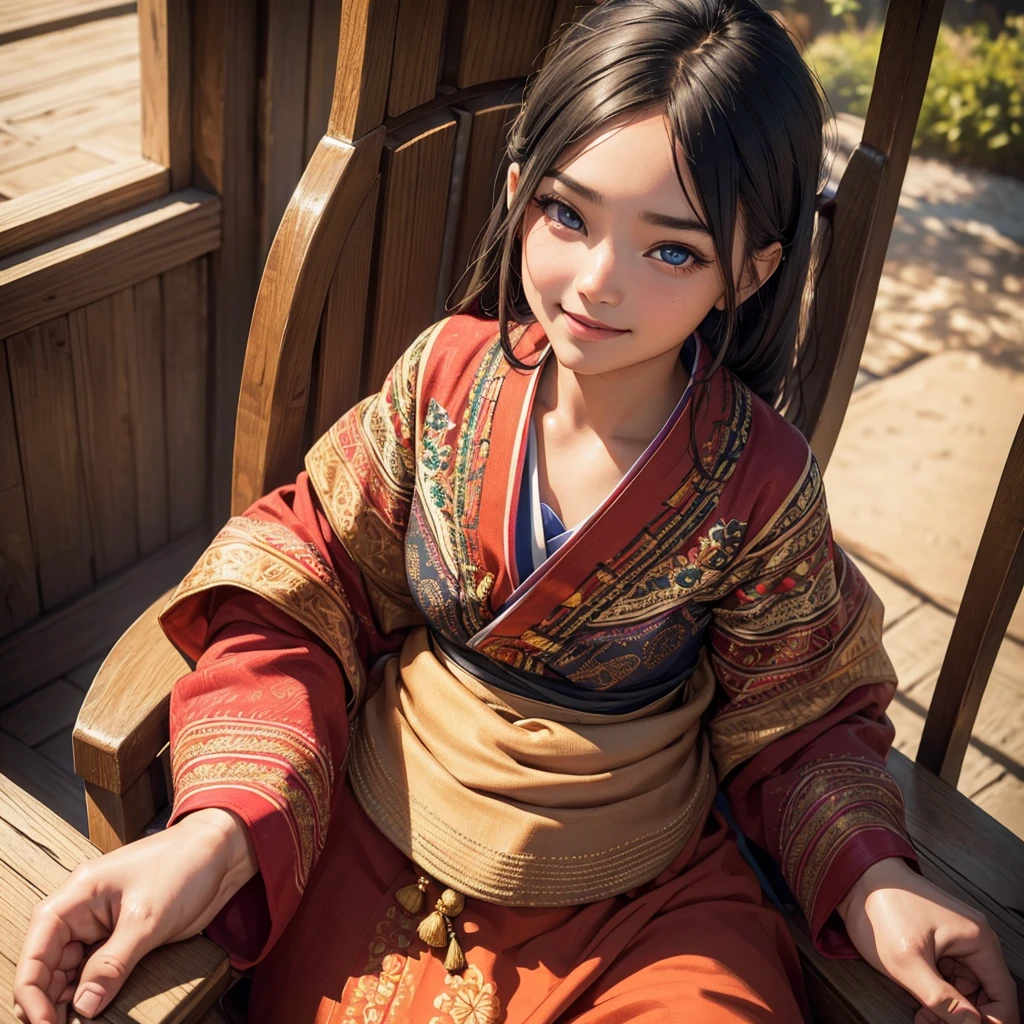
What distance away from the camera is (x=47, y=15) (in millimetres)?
2377

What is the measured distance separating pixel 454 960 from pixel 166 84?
4.33ft

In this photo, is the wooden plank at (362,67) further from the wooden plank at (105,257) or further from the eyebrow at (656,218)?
the wooden plank at (105,257)

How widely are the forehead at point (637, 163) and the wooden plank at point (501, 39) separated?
1.44 ft

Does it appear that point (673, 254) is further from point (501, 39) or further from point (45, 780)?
point (45, 780)

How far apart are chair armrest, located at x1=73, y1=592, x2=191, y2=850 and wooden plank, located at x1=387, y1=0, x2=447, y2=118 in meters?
0.68

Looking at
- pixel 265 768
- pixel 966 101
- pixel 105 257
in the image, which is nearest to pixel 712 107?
pixel 265 768

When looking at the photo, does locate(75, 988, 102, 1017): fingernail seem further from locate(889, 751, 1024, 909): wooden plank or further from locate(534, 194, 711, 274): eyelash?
locate(889, 751, 1024, 909): wooden plank

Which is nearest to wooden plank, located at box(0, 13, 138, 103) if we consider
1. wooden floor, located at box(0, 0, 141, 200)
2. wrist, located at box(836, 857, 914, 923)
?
wooden floor, located at box(0, 0, 141, 200)

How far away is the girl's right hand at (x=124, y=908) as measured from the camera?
102cm

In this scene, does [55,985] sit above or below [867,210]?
below

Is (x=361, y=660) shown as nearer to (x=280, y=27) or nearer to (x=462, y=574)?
(x=462, y=574)

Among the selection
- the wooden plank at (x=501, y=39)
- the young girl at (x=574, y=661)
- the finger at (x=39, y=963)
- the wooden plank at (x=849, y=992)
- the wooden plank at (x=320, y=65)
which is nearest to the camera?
the finger at (x=39, y=963)

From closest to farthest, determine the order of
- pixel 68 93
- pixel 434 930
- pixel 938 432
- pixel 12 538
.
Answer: pixel 434 930 → pixel 12 538 → pixel 68 93 → pixel 938 432

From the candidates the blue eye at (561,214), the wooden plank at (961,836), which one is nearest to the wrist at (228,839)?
the blue eye at (561,214)
